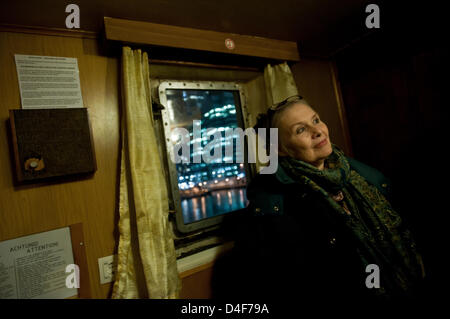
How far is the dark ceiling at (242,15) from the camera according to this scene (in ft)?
3.67

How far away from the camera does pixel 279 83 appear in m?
1.79

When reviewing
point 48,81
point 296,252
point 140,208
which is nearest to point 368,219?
point 296,252

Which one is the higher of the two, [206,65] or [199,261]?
[206,65]

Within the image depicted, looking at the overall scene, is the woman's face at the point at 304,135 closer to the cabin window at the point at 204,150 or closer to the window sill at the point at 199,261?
the cabin window at the point at 204,150

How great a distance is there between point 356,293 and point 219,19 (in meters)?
1.68

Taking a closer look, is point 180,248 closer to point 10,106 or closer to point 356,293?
point 356,293

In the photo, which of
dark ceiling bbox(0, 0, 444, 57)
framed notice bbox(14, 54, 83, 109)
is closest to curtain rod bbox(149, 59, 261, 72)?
dark ceiling bbox(0, 0, 444, 57)

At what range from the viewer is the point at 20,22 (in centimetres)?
115

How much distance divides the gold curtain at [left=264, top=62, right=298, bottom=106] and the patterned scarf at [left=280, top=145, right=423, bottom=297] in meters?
0.70

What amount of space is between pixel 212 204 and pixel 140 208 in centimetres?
62

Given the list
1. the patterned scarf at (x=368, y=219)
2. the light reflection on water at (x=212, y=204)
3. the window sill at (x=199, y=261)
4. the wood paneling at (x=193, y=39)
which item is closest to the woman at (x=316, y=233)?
the patterned scarf at (x=368, y=219)

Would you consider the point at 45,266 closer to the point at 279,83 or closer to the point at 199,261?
the point at 199,261

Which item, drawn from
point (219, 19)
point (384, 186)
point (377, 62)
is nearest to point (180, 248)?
point (384, 186)

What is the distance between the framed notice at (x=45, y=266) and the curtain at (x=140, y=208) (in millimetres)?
222
